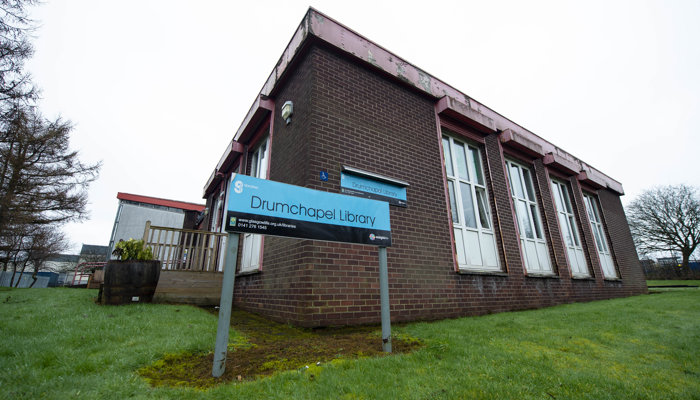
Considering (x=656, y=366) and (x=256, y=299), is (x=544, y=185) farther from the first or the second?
(x=256, y=299)

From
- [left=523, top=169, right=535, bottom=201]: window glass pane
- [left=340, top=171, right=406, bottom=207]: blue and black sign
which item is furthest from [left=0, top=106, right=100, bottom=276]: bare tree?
[left=523, top=169, right=535, bottom=201]: window glass pane

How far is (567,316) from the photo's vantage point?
16.5 ft

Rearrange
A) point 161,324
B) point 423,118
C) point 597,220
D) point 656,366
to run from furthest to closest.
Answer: point 597,220
point 423,118
point 161,324
point 656,366

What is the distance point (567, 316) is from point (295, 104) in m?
5.96

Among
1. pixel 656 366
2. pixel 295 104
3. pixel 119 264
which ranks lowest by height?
pixel 656 366

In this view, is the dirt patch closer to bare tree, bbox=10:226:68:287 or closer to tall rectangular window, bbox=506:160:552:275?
tall rectangular window, bbox=506:160:552:275

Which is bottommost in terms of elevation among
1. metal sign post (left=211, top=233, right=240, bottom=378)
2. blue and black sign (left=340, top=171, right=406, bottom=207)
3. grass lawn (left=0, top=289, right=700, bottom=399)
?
grass lawn (left=0, top=289, right=700, bottom=399)

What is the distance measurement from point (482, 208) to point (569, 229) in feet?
15.9

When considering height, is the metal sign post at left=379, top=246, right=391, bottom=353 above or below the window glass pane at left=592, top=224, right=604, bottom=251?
below

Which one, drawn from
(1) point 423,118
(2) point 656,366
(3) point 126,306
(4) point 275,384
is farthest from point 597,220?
(3) point 126,306

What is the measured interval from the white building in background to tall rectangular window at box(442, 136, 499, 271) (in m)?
17.8

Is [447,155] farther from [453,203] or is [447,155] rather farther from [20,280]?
[20,280]

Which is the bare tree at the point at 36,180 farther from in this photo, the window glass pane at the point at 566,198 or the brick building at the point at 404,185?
the window glass pane at the point at 566,198

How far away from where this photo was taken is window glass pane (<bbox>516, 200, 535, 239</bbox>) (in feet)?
25.7
